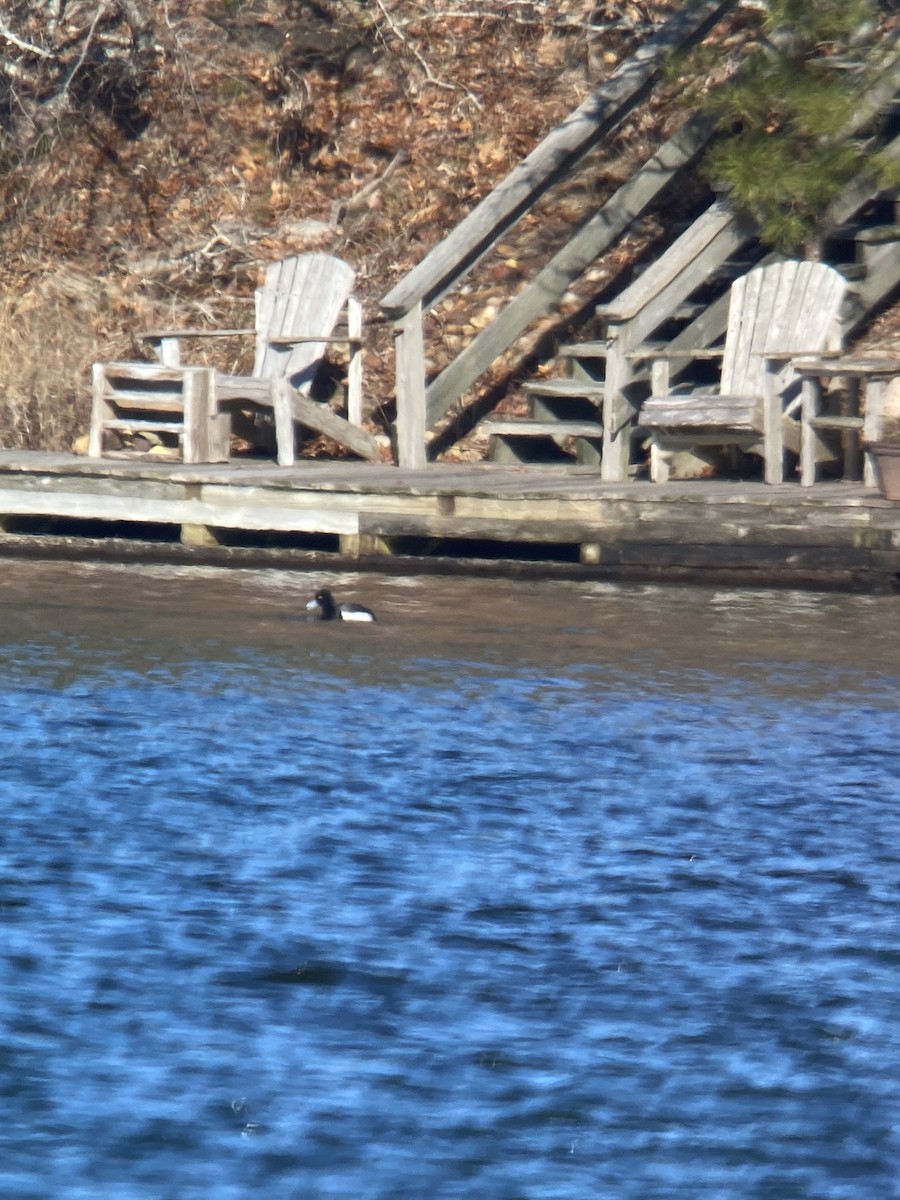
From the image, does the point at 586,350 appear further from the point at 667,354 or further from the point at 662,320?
the point at 667,354

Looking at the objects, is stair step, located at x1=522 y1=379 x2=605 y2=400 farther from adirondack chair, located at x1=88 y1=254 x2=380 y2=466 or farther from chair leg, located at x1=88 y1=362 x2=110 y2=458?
chair leg, located at x1=88 y1=362 x2=110 y2=458

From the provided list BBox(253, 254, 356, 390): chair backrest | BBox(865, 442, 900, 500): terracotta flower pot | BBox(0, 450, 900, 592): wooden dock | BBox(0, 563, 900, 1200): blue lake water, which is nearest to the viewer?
BBox(0, 563, 900, 1200): blue lake water

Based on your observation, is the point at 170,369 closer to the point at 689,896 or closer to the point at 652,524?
the point at 652,524

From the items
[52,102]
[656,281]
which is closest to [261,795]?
[656,281]

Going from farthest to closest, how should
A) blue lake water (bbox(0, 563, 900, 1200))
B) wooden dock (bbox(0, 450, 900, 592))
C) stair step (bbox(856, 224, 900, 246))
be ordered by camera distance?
1. stair step (bbox(856, 224, 900, 246))
2. wooden dock (bbox(0, 450, 900, 592))
3. blue lake water (bbox(0, 563, 900, 1200))

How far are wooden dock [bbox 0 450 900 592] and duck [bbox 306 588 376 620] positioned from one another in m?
1.00

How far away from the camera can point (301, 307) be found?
11227 mm

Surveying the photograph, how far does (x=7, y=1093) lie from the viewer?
4.00 m

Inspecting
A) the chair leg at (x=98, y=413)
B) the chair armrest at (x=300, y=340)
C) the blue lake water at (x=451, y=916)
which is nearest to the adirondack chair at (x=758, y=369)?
the blue lake water at (x=451, y=916)

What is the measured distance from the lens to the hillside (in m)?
12.8

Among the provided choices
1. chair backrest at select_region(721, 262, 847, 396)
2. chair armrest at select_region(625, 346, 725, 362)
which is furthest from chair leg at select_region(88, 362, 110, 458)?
chair backrest at select_region(721, 262, 847, 396)

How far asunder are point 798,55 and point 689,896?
265 inches

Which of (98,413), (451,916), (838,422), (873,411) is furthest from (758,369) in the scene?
(451,916)

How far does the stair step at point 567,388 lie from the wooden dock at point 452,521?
0.40 meters
